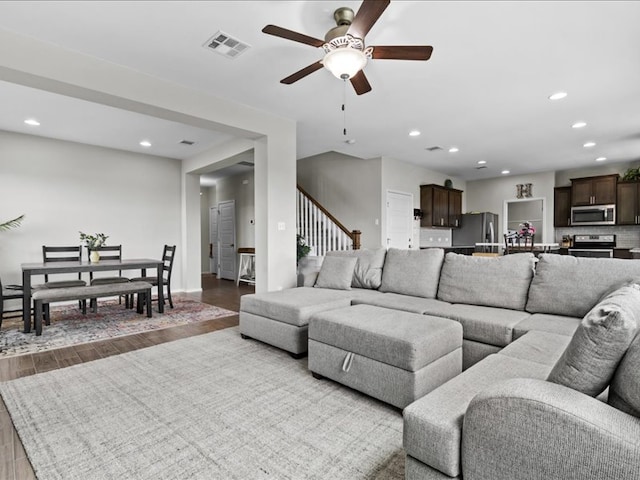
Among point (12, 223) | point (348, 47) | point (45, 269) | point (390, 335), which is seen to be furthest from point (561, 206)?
point (12, 223)

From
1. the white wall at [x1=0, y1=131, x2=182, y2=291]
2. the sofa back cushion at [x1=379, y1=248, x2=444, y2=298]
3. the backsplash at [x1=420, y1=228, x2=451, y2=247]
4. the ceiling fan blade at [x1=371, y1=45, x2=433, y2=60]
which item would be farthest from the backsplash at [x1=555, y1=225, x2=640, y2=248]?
the white wall at [x1=0, y1=131, x2=182, y2=291]

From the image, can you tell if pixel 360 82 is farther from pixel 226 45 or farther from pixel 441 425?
pixel 441 425

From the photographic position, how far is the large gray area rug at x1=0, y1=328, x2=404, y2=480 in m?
1.60

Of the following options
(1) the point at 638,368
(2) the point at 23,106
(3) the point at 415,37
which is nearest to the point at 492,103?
(3) the point at 415,37

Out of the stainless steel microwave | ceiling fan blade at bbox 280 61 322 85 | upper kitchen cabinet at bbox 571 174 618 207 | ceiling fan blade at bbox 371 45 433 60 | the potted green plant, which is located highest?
ceiling fan blade at bbox 280 61 322 85

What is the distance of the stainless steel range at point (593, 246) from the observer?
7301mm

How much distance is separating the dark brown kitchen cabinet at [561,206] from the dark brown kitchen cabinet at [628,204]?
923 mm

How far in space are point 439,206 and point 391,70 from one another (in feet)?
18.0

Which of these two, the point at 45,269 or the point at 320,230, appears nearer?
the point at 45,269

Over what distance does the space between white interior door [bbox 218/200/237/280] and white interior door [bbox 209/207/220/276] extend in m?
0.24

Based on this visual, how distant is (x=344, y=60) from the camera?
93.0 inches

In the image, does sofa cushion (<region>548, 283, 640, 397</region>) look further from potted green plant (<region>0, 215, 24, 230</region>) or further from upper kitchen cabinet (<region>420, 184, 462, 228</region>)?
upper kitchen cabinet (<region>420, 184, 462, 228</region>)

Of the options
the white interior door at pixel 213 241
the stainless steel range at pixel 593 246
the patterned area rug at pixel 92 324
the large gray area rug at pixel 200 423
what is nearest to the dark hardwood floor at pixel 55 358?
the large gray area rug at pixel 200 423

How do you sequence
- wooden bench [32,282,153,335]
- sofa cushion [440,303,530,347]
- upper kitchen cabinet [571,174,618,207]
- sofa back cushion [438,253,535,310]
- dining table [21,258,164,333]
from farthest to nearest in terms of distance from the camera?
upper kitchen cabinet [571,174,618,207]
dining table [21,258,164,333]
wooden bench [32,282,153,335]
sofa back cushion [438,253,535,310]
sofa cushion [440,303,530,347]
